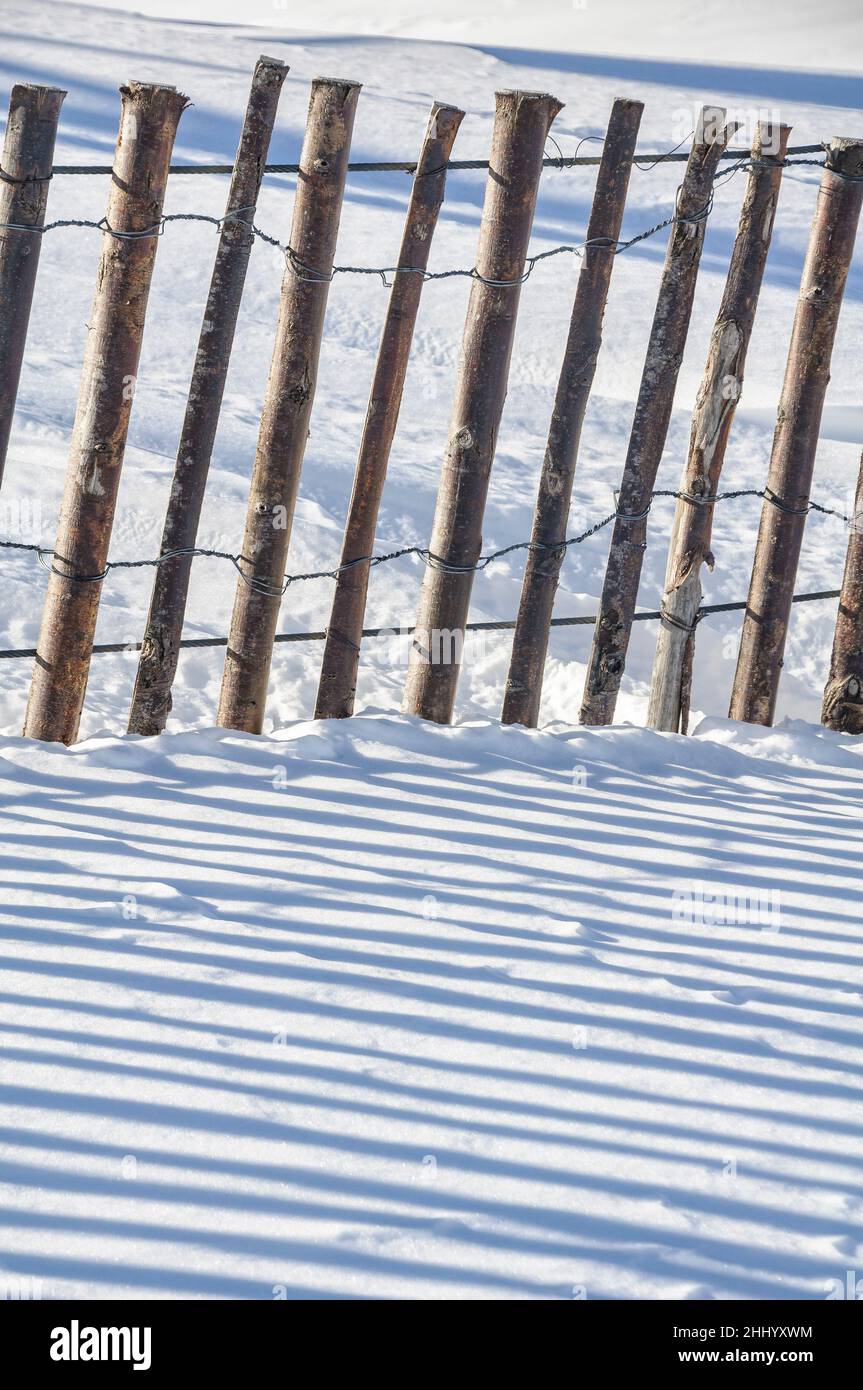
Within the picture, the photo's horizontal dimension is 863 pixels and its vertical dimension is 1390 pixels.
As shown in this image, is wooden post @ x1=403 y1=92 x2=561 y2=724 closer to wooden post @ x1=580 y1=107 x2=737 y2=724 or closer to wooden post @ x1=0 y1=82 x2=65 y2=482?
wooden post @ x1=580 y1=107 x2=737 y2=724

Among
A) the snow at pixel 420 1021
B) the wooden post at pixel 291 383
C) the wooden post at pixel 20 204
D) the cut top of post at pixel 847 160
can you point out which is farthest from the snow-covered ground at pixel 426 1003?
the cut top of post at pixel 847 160

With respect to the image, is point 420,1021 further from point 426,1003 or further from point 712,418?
point 712,418

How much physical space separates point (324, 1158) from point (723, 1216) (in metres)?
0.68

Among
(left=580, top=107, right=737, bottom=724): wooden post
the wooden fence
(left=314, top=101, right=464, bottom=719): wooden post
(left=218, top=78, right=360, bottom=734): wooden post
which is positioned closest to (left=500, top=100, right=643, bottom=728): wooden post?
the wooden fence

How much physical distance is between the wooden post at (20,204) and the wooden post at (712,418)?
199 cm

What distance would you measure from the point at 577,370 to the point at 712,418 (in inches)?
17.8

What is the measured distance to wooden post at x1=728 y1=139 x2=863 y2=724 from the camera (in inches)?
165

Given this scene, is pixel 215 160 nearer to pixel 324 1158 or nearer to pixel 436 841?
pixel 436 841

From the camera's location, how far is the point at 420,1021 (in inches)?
108

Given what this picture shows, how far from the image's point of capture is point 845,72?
18891mm

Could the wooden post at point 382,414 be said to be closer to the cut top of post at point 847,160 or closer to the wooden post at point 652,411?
the wooden post at point 652,411

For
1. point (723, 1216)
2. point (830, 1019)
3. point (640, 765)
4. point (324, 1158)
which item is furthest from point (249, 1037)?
point (640, 765)

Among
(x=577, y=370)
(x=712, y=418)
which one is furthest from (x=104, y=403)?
(x=712, y=418)

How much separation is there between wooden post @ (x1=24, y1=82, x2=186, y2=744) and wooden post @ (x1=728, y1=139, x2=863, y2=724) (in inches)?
77.6
